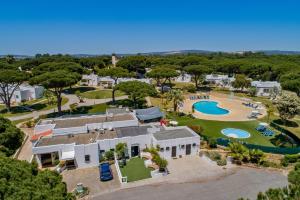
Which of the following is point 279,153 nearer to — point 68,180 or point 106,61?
point 68,180

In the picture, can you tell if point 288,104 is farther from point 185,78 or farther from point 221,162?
point 185,78

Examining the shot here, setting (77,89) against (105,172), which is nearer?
(105,172)

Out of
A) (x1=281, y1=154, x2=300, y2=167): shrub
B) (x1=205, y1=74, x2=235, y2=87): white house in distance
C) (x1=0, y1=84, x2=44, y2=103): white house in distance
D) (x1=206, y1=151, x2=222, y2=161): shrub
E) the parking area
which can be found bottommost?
the parking area

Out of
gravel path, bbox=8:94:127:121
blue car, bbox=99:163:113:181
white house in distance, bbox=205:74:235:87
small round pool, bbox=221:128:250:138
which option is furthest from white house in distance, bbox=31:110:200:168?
white house in distance, bbox=205:74:235:87

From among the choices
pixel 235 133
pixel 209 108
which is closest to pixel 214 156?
pixel 235 133

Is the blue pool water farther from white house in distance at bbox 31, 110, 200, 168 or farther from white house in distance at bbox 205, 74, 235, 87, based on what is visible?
white house in distance at bbox 205, 74, 235, 87

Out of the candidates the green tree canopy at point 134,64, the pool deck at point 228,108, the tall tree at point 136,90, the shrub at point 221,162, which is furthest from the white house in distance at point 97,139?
the green tree canopy at point 134,64

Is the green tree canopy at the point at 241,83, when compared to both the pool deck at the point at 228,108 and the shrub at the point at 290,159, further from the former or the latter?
the shrub at the point at 290,159
